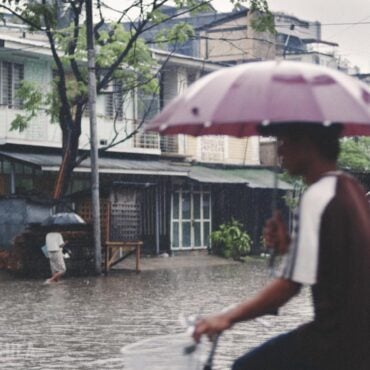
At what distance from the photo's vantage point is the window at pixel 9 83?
107 ft

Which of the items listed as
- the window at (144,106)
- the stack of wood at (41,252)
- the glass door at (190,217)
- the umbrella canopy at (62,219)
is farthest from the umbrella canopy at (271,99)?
the glass door at (190,217)

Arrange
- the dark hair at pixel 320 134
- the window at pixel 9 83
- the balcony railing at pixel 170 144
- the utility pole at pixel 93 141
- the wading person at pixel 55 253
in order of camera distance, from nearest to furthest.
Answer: the dark hair at pixel 320 134 → the wading person at pixel 55 253 → the utility pole at pixel 93 141 → the window at pixel 9 83 → the balcony railing at pixel 170 144

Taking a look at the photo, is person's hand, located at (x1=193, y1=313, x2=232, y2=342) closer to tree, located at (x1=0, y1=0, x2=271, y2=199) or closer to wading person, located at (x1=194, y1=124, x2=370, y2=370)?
wading person, located at (x1=194, y1=124, x2=370, y2=370)

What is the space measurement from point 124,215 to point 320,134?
23130 millimetres

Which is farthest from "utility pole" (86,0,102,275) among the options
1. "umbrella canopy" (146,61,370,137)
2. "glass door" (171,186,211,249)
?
"umbrella canopy" (146,61,370,137)

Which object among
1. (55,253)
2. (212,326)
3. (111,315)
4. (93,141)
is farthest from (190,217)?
(212,326)

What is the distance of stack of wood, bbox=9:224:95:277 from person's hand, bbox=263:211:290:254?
20895 mm

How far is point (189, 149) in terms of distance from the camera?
1547 inches

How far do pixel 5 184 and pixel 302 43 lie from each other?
27.8 metres

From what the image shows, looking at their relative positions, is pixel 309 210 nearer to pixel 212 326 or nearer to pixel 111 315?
pixel 212 326

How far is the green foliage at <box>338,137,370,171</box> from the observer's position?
41.2m

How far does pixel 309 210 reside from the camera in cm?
407

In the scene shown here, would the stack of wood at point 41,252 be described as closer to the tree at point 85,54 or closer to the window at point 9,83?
the tree at point 85,54

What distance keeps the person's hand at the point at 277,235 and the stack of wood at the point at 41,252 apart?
20895 millimetres
